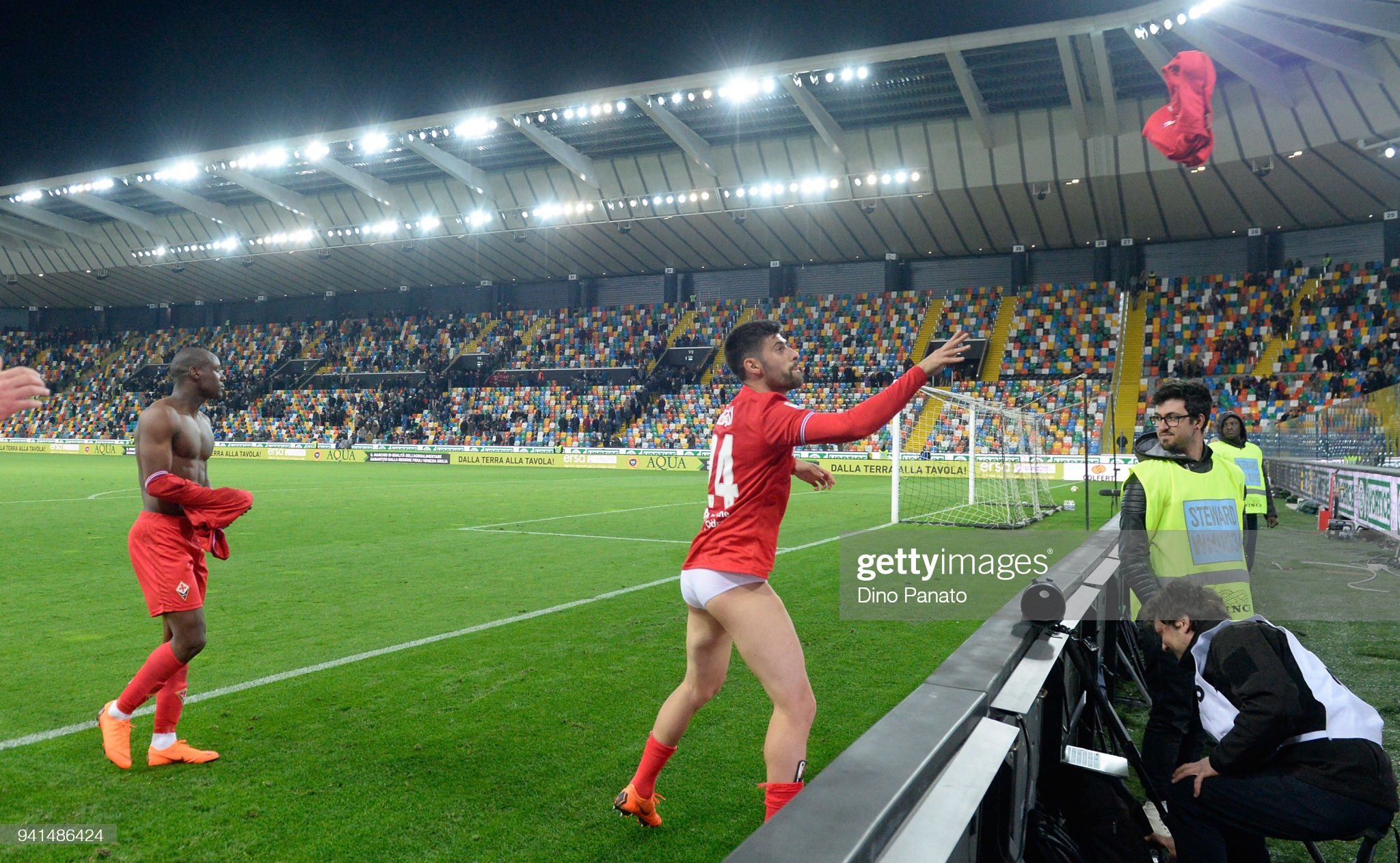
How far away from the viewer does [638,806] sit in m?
3.35

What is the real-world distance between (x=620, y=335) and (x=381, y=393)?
12617mm

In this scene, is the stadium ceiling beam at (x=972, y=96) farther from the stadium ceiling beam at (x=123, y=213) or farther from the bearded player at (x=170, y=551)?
the stadium ceiling beam at (x=123, y=213)

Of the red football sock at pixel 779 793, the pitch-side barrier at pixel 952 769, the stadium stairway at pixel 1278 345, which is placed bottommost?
the red football sock at pixel 779 793

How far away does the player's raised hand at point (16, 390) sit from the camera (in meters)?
2.17

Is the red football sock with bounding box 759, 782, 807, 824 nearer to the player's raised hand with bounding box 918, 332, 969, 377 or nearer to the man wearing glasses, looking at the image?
the player's raised hand with bounding box 918, 332, 969, 377

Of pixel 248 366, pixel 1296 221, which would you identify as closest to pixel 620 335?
pixel 248 366

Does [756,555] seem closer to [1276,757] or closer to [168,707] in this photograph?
[1276,757]

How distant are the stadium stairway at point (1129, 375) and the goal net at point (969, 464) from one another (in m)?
3.03

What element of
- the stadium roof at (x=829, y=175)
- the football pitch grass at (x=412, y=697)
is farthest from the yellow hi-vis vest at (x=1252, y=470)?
the stadium roof at (x=829, y=175)

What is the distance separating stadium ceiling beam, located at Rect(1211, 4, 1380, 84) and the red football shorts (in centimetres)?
2060

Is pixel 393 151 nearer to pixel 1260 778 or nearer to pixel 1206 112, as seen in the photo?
pixel 1206 112

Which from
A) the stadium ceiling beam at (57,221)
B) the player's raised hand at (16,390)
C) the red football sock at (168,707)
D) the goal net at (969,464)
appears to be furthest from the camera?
the stadium ceiling beam at (57,221)

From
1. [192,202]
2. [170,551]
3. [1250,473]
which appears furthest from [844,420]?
Answer: [192,202]

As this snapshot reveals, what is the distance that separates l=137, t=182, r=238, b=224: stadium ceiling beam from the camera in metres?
34.5
